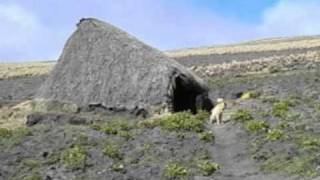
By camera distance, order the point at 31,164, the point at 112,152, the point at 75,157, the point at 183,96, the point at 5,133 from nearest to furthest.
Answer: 1. the point at 31,164
2. the point at 75,157
3. the point at 112,152
4. the point at 5,133
5. the point at 183,96

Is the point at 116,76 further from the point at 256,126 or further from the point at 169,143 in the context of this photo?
the point at 256,126

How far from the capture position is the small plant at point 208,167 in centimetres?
2105

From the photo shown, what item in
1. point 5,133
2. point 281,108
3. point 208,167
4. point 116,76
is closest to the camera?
point 208,167

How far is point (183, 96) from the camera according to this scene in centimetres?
3006

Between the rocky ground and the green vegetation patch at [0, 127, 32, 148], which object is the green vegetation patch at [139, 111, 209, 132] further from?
the green vegetation patch at [0, 127, 32, 148]

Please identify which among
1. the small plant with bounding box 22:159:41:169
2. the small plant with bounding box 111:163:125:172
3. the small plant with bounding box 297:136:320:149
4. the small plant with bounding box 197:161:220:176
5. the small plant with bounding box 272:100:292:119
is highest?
the small plant with bounding box 272:100:292:119

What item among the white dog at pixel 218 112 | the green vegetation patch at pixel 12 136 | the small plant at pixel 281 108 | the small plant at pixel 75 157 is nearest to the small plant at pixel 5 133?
the green vegetation patch at pixel 12 136

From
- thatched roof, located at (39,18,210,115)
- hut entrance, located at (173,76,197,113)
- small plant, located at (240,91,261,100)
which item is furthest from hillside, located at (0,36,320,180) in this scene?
hut entrance, located at (173,76,197,113)

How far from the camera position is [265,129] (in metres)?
24.1

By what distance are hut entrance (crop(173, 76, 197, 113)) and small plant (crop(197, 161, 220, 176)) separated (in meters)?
7.68

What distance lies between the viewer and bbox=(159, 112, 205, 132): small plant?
25.1m

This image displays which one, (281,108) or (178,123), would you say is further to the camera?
(281,108)

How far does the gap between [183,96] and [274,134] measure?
711 cm

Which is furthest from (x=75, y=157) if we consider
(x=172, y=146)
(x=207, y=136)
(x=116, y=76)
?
(x=116, y=76)
